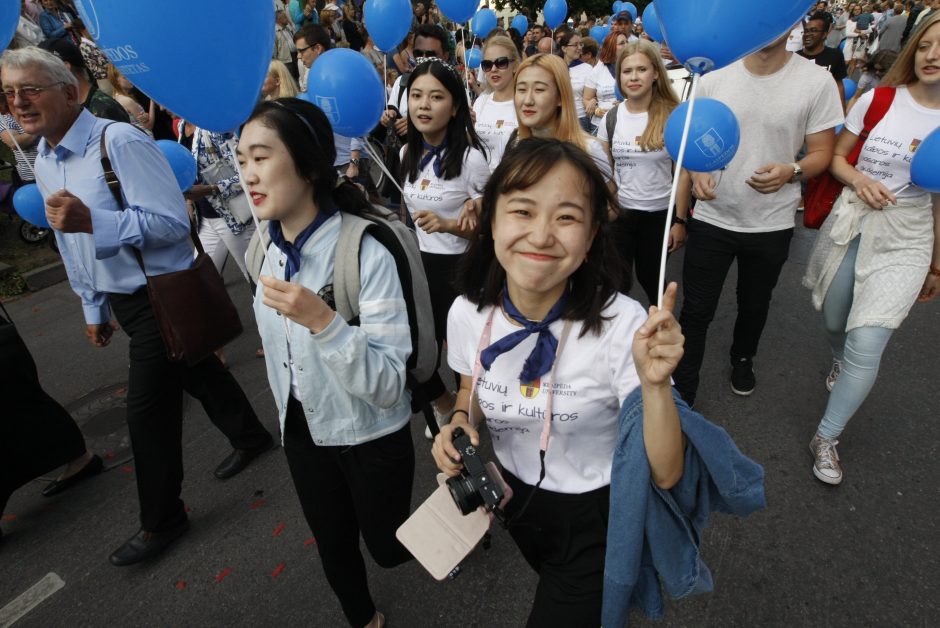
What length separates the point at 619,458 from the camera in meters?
1.22

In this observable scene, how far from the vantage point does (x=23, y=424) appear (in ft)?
9.16

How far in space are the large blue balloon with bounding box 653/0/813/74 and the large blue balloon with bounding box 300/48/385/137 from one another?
178 cm

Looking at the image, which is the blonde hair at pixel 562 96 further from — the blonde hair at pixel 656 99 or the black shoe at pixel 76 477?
the black shoe at pixel 76 477

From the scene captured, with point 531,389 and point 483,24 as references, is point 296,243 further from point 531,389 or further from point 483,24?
point 483,24

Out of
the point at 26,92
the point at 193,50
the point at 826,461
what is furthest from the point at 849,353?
the point at 26,92

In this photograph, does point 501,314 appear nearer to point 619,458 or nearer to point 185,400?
point 619,458

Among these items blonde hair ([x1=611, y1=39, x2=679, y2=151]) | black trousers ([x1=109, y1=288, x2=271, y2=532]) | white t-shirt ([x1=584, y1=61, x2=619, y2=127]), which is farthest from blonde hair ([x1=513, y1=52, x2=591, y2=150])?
white t-shirt ([x1=584, y1=61, x2=619, y2=127])

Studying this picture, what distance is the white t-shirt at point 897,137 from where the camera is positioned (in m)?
2.26

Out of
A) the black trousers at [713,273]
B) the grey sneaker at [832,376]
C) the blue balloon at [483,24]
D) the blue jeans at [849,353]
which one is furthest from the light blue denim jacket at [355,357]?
the blue balloon at [483,24]

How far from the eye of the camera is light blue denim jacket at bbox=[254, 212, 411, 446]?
4.88 feet

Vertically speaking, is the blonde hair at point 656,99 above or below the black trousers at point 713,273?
above

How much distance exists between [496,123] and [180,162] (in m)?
2.17

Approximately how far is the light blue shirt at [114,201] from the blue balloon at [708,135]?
226cm

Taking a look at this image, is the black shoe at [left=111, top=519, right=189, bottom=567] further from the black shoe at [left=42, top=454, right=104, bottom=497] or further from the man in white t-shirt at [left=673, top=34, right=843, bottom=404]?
the man in white t-shirt at [left=673, top=34, right=843, bottom=404]
